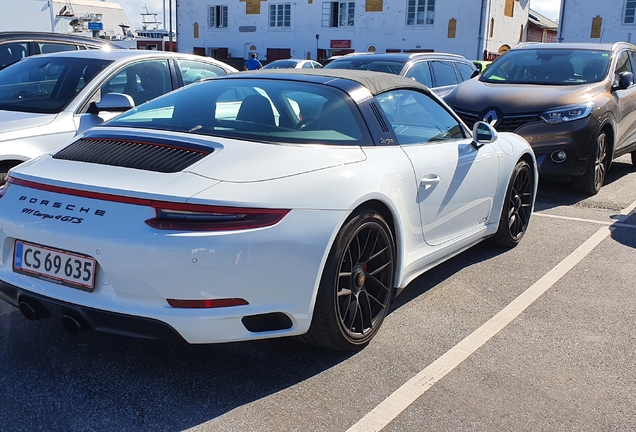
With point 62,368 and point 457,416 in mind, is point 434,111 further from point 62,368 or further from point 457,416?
point 62,368

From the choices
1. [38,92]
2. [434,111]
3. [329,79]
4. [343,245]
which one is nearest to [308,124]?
[329,79]

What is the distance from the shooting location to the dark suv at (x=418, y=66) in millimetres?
9164

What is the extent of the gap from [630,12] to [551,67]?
30.0 metres

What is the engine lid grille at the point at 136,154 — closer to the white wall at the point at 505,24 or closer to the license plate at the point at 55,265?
the license plate at the point at 55,265

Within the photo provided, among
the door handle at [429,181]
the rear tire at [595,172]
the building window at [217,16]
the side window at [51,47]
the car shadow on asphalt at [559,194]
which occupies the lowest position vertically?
the car shadow on asphalt at [559,194]

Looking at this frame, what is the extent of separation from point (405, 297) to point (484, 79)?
17.0 ft

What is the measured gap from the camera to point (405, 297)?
14.0 ft

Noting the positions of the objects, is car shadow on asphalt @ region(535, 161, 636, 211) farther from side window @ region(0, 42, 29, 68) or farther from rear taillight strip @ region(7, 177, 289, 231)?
side window @ region(0, 42, 29, 68)

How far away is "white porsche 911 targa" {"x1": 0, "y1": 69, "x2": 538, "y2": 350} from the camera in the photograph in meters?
2.71

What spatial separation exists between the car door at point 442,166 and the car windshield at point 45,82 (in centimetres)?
283

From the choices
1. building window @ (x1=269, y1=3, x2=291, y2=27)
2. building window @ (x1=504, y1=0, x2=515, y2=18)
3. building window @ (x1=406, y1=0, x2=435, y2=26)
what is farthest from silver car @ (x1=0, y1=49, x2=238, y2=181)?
building window @ (x1=269, y1=3, x2=291, y2=27)

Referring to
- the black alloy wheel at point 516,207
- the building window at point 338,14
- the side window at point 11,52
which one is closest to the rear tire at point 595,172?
the black alloy wheel at point 516,207

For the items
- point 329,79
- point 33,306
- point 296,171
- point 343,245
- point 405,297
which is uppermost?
point 329,79

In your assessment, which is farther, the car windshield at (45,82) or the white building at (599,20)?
the white building at (599,20)
